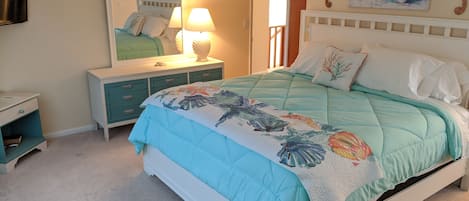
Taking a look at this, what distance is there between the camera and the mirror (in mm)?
3842

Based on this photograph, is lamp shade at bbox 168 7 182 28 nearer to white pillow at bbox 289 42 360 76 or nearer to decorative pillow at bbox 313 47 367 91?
white pillow at bbox 289 42 360 76

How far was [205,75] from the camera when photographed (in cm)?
424

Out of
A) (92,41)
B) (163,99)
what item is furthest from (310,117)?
(92,41)

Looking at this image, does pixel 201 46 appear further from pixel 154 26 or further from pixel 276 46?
pixel 276 46

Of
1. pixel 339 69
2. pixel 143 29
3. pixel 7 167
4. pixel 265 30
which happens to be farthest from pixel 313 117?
pixel 265 30

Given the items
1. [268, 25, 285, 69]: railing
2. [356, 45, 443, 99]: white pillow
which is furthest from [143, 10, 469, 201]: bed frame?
[268, 25, 285, 69]: railing

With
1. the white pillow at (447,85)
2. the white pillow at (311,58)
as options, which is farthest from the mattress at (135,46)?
the white pillow at (447,85)

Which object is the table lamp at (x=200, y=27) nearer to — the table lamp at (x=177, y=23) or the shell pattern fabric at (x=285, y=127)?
the table lamp at (x=177, y=23)

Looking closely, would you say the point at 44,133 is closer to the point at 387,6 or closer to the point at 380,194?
the point at 380,194

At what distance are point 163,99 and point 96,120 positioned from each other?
148 cm

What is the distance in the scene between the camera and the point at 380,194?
83.2 inches

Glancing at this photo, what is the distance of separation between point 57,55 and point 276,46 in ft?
13.8

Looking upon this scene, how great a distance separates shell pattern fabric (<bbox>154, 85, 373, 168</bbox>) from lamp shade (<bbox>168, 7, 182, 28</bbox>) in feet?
5.33

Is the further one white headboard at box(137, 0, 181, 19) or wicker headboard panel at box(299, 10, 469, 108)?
white headboard at box(137, 0, 181, 19)
